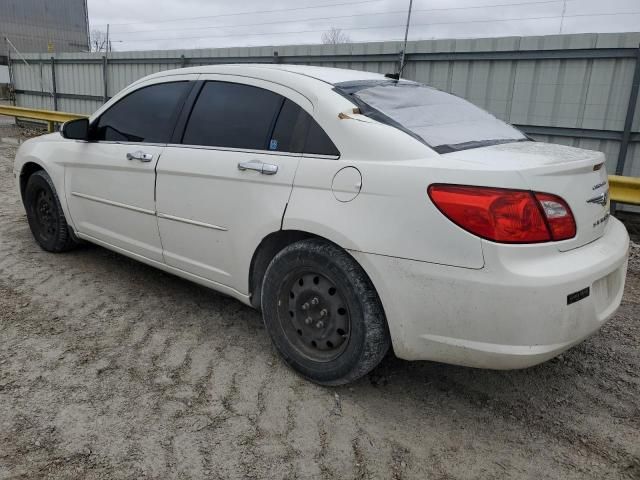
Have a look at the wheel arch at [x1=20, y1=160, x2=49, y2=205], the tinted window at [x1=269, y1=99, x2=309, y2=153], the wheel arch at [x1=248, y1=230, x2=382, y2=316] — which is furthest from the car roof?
the wheel arch at [x1=20, y1=160, x2=49, y2=205]

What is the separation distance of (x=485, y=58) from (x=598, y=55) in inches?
61.7

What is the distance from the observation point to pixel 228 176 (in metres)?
2.93

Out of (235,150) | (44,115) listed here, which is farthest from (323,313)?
(44,115)

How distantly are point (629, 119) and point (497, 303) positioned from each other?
597cm

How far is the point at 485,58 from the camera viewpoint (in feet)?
25.7

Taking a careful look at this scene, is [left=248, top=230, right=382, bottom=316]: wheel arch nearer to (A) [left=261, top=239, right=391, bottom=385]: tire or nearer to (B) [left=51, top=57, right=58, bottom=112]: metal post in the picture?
(A) [left=261, top=239, right=391, bottom=385]: tire

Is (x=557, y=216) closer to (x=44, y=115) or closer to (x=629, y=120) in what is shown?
(x=629, y=120)

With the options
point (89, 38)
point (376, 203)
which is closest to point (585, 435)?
point (376, 203)

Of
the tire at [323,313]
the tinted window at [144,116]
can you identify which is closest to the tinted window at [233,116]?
the tinted window at [144,116]

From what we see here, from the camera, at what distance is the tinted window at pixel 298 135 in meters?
2.62

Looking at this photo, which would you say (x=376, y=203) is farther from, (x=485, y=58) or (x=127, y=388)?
(x=485, y=58)

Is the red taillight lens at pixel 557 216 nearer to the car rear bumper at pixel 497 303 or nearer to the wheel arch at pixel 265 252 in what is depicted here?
the car rear bumper at pixel 497 303

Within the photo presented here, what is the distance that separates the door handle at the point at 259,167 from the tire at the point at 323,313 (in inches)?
16.2

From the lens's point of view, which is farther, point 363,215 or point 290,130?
point 290,130
